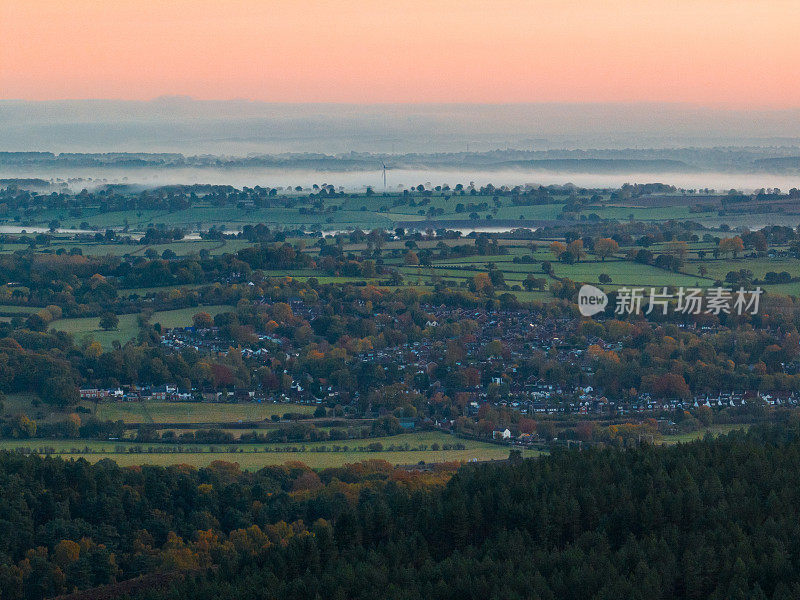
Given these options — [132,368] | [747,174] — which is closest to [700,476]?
[132,368]

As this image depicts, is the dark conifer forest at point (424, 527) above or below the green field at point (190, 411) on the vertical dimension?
above

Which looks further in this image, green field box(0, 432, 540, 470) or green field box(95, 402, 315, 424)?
green field box(95, 402, 315, 424)

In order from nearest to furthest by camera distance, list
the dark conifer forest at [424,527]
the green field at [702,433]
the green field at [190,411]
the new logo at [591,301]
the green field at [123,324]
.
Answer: the dark conifer forest at [424,527]
the green field at [702,433]
the green field at [190,411]
the green field at [123,324]
the new logo at [591,301]

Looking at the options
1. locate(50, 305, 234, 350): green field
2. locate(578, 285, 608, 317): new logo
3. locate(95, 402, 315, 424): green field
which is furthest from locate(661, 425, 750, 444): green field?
locate(50, 305, 234, 350): green field

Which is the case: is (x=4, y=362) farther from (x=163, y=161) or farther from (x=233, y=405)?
(x=163, y=161)

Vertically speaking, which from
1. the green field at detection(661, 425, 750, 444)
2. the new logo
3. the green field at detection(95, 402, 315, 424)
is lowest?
the green field at detection(95, 402, 315, 424)

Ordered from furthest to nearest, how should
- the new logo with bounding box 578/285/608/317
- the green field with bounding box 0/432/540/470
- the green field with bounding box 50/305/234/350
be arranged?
1. the new logo with bounding box 578/285/608/317
2. the green field with bounding box 50/305/234/350
3. the green field with bounding box 0/432/540/470

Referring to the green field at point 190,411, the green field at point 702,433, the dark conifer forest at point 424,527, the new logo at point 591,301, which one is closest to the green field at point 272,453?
the dark conifer forest at point 424,527

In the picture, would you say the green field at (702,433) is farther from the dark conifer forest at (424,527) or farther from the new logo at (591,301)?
the new logo at (591,301)

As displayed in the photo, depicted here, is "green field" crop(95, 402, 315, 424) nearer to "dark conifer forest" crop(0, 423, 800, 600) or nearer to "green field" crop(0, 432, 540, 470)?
"green field" crop(0, 432, 540, 470)

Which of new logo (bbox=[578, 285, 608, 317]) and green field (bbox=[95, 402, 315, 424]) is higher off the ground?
new logo (bbox=[578, 285, 608, 317])

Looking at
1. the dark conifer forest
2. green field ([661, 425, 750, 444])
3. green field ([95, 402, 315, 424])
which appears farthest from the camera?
green field ([95, 402, 315, 424])
